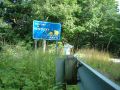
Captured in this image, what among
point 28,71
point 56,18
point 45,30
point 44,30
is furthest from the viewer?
point 56,18

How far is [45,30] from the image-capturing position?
16.7 m

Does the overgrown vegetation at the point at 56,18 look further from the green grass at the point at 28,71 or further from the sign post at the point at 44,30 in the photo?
the green grass at the point at 28,71

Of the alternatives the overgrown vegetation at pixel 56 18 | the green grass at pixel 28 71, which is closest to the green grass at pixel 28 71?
the green grass at pixel 28 71

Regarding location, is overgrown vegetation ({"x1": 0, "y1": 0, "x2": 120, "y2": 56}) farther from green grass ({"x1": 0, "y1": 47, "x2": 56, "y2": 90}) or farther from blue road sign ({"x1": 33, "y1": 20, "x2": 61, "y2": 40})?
green grass ({"x1": 0, "y1": 47, "x2": 56, "y2": 90})

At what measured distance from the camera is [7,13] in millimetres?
32500

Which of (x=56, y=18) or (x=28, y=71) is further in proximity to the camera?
(x=56, y=18)

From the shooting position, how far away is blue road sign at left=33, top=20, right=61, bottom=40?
16.3m

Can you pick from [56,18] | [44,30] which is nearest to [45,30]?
[44,30]

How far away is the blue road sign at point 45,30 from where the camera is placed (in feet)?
53.4

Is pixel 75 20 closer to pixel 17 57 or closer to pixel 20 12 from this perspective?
pixel 20 12

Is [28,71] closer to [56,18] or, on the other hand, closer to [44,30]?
[44,30]

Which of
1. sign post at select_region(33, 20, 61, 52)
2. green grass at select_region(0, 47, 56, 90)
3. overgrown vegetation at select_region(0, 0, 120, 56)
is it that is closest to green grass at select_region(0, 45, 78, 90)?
green grass at select_region(0, 47, 56, 90)

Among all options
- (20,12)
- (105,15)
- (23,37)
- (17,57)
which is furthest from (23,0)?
(17,57)

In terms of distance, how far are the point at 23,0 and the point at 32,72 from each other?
25.1 meters
